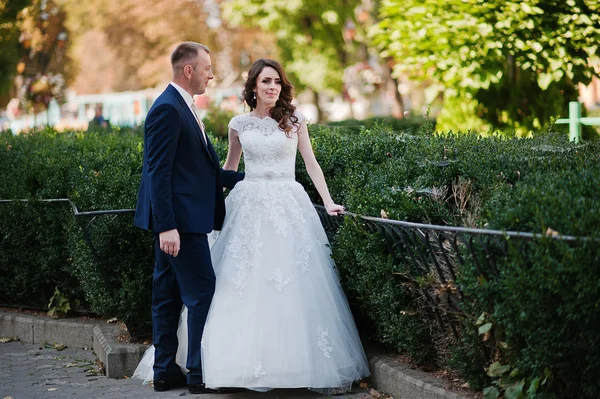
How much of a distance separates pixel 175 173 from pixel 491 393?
236 cm

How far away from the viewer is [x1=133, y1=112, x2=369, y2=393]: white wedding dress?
5113 mm

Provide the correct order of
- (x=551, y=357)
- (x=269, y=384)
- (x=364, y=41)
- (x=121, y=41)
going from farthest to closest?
(x=121, y=41), (x=364, y=41), (x=269, y=384), (x=551, y=357)

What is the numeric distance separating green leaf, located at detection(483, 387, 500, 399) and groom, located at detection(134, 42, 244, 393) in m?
1.92

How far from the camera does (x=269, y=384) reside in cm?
506

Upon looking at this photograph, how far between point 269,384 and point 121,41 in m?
45.5

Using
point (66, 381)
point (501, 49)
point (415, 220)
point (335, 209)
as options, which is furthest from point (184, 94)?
point (501, 49)

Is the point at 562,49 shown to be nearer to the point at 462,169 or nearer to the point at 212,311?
the point at 462,169

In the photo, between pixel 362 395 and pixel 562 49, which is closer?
pixel 362 395

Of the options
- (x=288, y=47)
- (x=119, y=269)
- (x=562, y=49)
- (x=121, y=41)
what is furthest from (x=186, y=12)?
(x=119, y=269)

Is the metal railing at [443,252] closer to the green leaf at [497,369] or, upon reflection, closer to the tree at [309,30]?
the green leaf at [497,369]

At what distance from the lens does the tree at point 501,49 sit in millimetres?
9969

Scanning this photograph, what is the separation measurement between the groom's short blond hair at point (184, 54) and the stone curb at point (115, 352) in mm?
2098

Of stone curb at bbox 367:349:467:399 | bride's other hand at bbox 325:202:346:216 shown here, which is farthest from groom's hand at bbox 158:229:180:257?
stone curb at bbox 367:349:467:399

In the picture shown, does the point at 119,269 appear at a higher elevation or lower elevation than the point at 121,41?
lower
